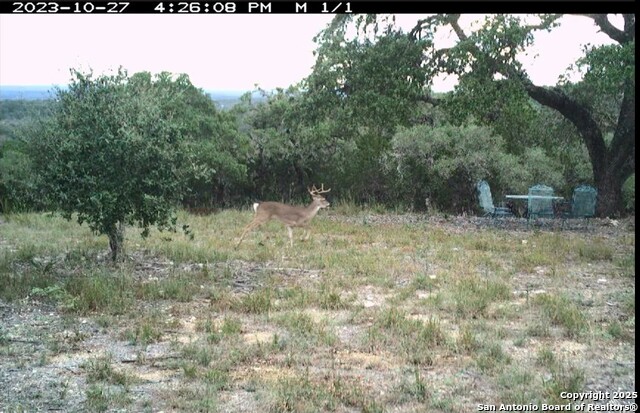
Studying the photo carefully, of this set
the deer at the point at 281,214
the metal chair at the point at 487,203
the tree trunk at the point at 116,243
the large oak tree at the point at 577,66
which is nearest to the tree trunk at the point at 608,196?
the large oak tree at the point at 577,66

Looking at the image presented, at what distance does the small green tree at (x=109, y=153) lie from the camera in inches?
378

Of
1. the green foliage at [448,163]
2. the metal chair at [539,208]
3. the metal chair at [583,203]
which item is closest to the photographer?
the metal chair at [539,208]

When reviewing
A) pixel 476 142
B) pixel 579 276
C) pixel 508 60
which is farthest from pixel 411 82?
pixel 579 276

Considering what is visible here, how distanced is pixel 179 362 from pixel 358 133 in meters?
12.1

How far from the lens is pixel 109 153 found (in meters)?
9.68

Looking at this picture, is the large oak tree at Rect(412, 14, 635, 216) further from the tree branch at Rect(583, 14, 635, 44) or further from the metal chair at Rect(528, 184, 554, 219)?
the metal chair at Rect(528, 184, 554, 219)

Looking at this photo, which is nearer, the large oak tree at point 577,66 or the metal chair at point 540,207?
the large oak tree at point 577,66

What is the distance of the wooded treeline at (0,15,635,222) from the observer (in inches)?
386

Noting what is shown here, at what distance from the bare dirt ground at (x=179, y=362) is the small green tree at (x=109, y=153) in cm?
178

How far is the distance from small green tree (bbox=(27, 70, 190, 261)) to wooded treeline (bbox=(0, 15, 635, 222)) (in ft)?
0.06

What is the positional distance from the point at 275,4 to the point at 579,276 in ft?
22.0

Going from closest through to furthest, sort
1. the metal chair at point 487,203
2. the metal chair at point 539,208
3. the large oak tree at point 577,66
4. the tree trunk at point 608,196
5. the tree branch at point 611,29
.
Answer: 1. the large oak tree at point 577,66
2. the tree branch at point 611,29
3. the metal chair at point 539,208
4. the metal chair at point 487,203
5. the tree trunk at point 608,196

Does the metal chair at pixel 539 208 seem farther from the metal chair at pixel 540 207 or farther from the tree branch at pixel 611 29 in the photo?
the tree branch at pixel 611 29

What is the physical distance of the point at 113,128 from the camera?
9.71 metres
